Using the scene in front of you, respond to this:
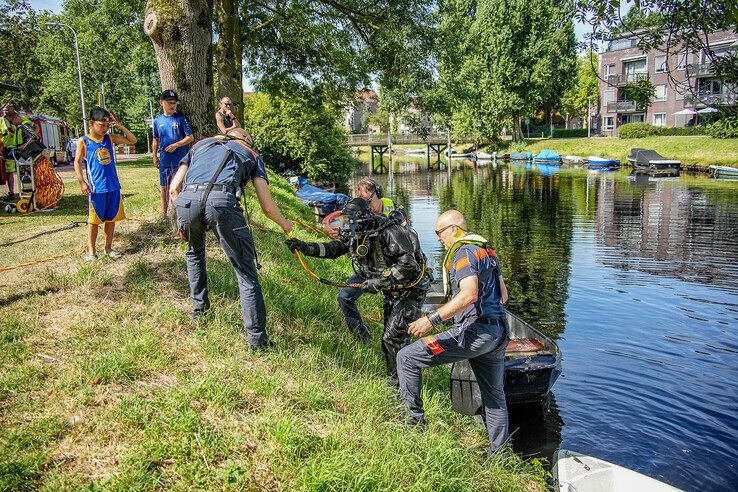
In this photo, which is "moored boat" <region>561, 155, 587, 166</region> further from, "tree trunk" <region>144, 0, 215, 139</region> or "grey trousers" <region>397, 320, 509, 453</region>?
"grey trousers" <region>397, 320, 509, 453</region>

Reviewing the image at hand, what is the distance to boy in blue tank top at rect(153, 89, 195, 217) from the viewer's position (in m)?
7.42

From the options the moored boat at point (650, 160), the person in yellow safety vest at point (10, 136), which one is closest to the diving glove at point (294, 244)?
the person in yellow safety vest at point (10, 136)

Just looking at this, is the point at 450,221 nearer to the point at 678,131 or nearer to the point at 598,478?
the point at 598,478

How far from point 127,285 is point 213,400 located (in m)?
2.69

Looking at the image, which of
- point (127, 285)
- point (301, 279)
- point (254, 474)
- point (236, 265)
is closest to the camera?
point (254, 474)

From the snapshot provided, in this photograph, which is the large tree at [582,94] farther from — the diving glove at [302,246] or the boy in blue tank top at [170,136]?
the diving glove at [302,246]

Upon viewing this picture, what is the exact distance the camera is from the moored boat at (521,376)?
5.92 m

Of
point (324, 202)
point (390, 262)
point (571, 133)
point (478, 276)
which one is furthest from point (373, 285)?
point (571, 133)

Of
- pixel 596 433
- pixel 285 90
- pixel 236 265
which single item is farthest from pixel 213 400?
pixel 285 90

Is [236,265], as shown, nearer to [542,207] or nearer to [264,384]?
[264,384]

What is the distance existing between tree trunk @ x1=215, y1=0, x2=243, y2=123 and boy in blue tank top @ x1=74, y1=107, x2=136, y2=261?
6432 mm

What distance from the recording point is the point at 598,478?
16.4 feet

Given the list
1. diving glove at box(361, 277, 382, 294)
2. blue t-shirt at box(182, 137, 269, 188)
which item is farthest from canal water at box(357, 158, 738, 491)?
blue t-shirt at box(182, 137, 269, 188)

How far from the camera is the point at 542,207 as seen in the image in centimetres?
2792
